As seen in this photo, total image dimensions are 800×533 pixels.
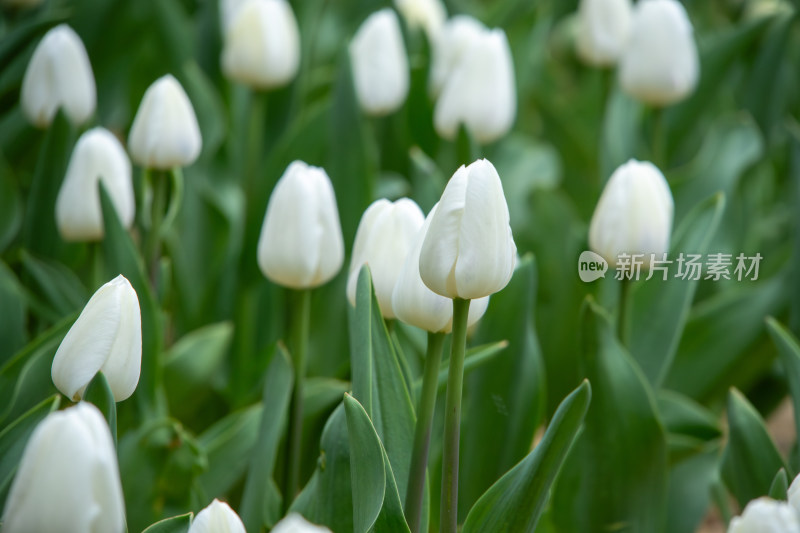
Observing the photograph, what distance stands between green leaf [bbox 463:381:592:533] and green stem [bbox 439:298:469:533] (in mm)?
24

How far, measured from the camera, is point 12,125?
151 cm

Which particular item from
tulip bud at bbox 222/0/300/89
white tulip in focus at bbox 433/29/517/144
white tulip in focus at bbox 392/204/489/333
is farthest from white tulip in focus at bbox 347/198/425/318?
tulip bud at bbox 222/0/300/89

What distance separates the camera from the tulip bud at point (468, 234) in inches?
26.9

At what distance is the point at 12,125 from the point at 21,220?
16 cm

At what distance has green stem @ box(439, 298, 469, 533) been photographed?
728mm

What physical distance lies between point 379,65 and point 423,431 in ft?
2.86

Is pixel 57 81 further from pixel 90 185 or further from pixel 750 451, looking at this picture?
pixel 750 451

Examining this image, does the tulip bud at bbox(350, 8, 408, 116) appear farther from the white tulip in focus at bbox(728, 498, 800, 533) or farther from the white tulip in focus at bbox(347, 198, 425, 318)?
the white tulip in focus at bbox(728, 498, 800, 533)

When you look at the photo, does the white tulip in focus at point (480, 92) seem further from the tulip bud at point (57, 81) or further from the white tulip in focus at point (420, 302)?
the white tulip in focus at point (420, 302)

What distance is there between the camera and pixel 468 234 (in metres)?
0.68

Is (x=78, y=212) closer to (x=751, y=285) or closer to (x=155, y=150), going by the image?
(x=155, y=150)

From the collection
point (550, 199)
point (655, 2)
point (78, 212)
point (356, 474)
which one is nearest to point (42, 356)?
point (78, 212)

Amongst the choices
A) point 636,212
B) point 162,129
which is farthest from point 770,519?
point 162,129

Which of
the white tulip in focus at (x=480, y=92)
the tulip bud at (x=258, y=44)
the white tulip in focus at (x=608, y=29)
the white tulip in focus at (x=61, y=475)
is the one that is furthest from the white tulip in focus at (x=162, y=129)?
the white tulip in focus at (x=608, y=29)
